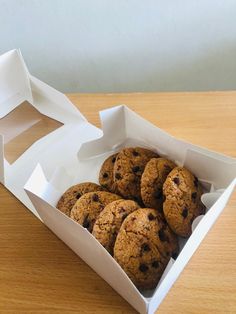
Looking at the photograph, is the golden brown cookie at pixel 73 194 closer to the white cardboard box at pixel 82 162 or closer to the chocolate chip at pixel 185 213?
the white cardboard box at pixel 82 162

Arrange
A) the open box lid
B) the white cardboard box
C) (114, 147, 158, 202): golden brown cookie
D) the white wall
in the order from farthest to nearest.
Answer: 1. the white wall
2. the open box lid
3. (114, 147, 158, 202): golden brown cookie
4. the white cardboard box

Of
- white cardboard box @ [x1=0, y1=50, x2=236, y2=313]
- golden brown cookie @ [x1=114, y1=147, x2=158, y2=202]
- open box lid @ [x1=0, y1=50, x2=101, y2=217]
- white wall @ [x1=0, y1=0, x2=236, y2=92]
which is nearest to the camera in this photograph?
white cardboard box @ [x1=0, y1=50, x2=236, y2=313]

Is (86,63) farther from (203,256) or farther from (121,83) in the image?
(203,256)

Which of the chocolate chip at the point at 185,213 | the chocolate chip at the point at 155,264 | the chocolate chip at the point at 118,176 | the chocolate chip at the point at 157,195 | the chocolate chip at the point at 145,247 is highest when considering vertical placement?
the chocolate chip at the point at 118,176

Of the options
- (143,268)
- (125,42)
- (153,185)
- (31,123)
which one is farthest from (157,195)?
(125,42)

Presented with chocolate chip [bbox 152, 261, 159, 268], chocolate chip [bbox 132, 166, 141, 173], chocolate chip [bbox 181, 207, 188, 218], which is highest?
chocolate chip [bbox 132, 166, 141, 173]

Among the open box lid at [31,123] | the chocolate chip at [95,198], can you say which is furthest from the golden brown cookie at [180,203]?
the open box lid at [31,123]

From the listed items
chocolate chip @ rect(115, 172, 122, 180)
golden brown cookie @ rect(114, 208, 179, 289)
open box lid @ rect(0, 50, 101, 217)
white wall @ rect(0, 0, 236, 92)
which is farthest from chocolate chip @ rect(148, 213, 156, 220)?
white wall @ rect(0, 0, 236, 92)

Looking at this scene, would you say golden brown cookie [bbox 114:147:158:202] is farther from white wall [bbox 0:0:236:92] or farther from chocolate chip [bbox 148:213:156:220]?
white wall [bbox 0:0:236:92]
